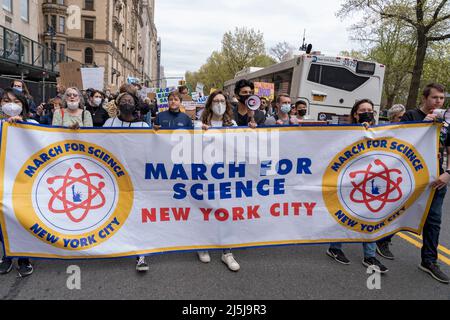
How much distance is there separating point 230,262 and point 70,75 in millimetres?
7240

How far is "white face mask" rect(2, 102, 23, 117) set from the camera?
354 cm

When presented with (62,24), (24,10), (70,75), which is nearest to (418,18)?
(70,75)

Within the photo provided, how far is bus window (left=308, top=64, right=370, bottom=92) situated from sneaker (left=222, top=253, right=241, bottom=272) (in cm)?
958

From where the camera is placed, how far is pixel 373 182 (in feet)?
12.7

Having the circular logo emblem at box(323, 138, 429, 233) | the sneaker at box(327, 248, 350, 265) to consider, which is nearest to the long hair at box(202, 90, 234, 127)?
the circular logo emblem at box(323, 138, 429, 233)

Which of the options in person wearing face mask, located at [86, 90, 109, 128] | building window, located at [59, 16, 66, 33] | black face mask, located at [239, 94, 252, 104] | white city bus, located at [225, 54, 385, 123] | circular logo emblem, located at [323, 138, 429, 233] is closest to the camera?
circular logo emblem, located at [323, 138, 429, 233]

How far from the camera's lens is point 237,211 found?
12.5 ft

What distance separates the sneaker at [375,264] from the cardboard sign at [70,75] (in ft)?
25.2

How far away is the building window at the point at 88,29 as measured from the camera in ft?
158

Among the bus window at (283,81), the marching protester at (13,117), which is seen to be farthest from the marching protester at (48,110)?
the bus window at (283,81)

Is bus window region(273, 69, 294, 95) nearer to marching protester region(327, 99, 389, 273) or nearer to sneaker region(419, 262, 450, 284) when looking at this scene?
marching protester region(327, 99, 389, 273)

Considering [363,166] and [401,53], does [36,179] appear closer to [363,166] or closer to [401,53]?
[363,166]

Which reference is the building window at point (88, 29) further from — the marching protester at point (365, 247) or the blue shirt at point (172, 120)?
the marching protester at point (365, 247)
